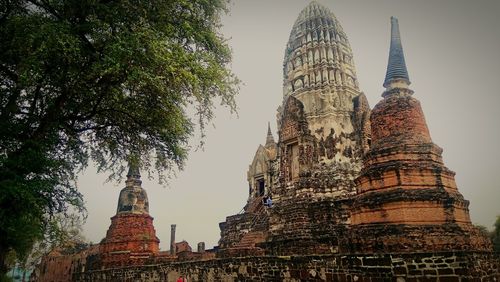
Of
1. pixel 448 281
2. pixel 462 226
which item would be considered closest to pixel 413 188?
pixel 462 226

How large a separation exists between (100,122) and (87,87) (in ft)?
6.30

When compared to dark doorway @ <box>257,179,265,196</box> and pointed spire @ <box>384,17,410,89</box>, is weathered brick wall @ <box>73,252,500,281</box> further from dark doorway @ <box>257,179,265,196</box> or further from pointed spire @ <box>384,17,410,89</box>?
dark doorway @ <box>257,179,265,196</box>

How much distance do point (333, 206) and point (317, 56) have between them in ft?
33.5

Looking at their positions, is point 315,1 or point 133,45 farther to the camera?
point 315,1

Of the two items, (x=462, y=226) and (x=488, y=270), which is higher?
(x=462, y=226)

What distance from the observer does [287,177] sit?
17297mm

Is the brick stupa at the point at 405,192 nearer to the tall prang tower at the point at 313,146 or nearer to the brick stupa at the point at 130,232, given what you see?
the tall prang tower at the point at 313,146

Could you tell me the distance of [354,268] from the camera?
8.74 m

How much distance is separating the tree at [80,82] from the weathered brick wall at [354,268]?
4.97 metres

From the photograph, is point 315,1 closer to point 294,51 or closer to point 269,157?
point 294,51

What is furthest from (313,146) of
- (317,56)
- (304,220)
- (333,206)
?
(317,56)

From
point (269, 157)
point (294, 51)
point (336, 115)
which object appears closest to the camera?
point (336, 115)

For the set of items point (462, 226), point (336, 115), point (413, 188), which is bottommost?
point (462, 226)

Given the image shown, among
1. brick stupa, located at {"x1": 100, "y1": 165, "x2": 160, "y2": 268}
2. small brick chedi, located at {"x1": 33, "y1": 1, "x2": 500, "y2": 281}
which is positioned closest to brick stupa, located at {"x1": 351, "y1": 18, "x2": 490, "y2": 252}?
small brick chedi, located at {"x1": 33, "y1": 1, "x2": 500, "y2": 281}
